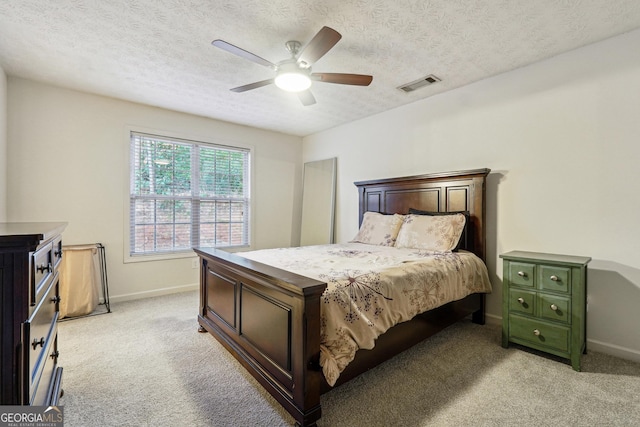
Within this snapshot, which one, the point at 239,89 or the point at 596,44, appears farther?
the point at 239,89

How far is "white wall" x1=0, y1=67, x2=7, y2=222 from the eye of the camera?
2.88 meters

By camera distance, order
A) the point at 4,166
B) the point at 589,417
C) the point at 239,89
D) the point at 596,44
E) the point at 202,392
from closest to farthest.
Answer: the point at 589,417 → the point at 202,392 → the point at 596,44 → the point at 239,89 → the point at 4,166

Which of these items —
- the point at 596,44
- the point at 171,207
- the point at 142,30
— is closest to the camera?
the point at 142,30

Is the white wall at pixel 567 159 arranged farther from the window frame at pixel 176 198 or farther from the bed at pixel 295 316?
the window frame at pixel 176 198

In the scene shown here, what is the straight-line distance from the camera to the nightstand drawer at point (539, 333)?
2.19 m

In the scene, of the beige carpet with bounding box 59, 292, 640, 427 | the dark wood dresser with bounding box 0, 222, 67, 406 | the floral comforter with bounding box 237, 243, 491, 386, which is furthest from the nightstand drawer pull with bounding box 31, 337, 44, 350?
the floral comforter with bounding box 237, 243, 491, 386

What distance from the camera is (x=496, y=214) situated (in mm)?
3047

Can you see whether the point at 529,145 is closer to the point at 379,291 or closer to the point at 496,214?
the point at 496,214

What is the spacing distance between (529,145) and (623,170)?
70cm

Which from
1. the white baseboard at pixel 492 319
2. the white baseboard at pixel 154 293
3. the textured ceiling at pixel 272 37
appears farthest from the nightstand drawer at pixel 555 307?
the white baseboard at pixel 154 293

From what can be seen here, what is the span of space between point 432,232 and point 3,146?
4.46 m

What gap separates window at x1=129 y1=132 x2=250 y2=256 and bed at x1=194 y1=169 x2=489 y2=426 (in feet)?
5.51

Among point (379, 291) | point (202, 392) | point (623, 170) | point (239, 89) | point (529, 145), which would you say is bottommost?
point (202, 392)

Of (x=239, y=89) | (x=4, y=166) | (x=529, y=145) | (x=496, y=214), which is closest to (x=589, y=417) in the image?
(x=496, y=214)
